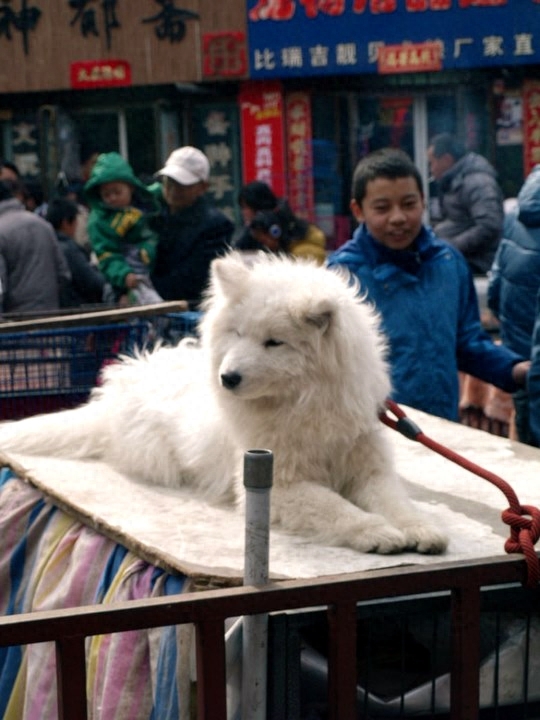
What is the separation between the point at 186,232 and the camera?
7.20m

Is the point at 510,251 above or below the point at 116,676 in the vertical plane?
above

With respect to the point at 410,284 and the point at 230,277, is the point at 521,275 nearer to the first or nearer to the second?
the point at 410,284

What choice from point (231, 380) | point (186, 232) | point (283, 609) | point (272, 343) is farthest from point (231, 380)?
point (186, 232)

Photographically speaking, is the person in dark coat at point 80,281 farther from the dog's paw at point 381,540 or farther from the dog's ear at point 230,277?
the dog's paw at point 381,540

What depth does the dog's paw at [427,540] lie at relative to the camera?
9.48 ft

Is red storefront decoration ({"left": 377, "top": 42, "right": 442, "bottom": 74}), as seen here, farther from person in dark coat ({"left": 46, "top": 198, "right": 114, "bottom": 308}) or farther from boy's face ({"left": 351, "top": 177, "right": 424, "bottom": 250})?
boy's face ({"left": 351, "top": 177, "right": 424, "bottom": 250})

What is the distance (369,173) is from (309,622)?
2.29 metres

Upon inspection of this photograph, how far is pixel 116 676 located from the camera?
286 centimetres

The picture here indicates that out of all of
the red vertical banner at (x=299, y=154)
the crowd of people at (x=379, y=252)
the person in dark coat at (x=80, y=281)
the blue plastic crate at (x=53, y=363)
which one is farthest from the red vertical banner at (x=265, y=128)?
the blue plastic crate at (x=53, y=363)

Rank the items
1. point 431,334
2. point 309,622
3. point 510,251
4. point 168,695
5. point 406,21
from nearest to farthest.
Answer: point 309,622 < point 168,695 < point 431,334 < point 510,251 < point 406,21

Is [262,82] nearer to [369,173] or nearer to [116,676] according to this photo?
[369,173]

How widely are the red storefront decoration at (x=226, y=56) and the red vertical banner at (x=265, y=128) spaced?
1.04 ft

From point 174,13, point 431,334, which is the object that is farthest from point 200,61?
point 431,334

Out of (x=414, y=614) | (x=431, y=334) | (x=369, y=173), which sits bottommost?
(x=414, y=614)
